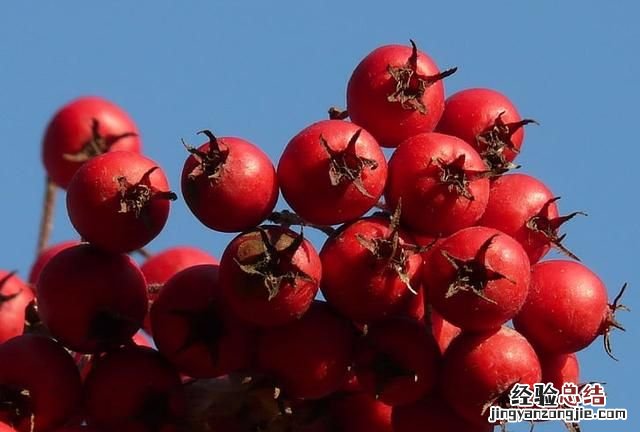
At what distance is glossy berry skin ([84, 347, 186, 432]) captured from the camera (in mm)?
4805

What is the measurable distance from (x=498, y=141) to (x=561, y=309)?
711mm

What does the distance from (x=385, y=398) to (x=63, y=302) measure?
44.5 inches

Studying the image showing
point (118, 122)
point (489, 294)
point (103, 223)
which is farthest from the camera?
point (118, 122)

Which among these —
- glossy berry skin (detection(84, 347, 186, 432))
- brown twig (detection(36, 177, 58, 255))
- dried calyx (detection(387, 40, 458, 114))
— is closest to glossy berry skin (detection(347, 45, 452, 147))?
dried calyx (detection(387, 40, 458, 114))

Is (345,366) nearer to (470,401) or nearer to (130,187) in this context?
(470,401)

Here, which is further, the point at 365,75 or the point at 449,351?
the point at 365,75

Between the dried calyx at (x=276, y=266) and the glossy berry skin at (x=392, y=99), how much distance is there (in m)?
0.69

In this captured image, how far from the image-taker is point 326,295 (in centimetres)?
475

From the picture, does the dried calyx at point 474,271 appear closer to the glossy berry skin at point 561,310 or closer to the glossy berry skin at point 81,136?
the glossy berry skin at point 561,310

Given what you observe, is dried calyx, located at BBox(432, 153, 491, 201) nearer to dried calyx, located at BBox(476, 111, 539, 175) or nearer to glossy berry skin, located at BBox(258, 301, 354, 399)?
dried calyx, located at BBox(476, 111, 539, 175)

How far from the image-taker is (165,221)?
16.2 feet

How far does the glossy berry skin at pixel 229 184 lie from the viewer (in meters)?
4.69

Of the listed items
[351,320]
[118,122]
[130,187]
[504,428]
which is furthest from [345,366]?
[118,122]

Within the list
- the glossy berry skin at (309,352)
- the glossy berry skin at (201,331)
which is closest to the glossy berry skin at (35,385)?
the glossy berry skin at (201,331)
